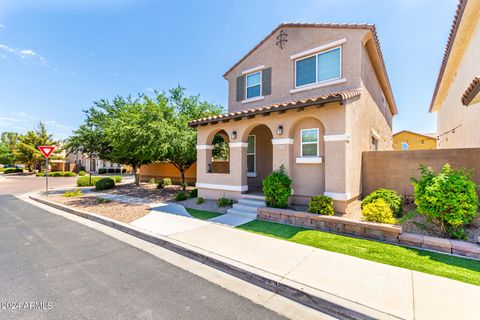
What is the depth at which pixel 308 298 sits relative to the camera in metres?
3.43

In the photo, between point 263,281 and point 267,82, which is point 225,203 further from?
point 267,82

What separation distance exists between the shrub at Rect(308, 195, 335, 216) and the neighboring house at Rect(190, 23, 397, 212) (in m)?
0.68

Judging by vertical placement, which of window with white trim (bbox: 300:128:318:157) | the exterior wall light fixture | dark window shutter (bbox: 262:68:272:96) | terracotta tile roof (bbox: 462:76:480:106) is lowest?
window with white trim (bbox: 300:128:318:157)

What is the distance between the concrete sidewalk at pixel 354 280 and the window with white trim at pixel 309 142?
4315 millimetres

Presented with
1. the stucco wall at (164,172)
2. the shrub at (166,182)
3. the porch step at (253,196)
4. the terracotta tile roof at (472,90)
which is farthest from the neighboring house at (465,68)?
the shrub at (166,182)

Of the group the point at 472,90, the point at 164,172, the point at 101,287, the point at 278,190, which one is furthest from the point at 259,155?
the point at 164,172

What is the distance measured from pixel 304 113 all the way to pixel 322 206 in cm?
362

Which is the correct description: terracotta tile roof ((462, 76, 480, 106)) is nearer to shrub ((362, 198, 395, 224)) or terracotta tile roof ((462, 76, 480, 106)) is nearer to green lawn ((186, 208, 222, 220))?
shrub ((362, 198, 395, 224))

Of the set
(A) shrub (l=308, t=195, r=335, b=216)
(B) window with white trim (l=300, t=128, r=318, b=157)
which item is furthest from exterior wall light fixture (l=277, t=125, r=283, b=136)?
(A) shrub (l=308, t=195, r=335, b=216)

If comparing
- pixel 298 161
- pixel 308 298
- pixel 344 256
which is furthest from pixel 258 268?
pixel 298 161

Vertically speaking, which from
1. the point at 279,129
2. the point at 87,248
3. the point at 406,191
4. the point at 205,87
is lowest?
the point at 87,248

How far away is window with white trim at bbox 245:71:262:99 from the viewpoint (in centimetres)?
1181

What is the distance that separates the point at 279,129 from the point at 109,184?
15.6 m

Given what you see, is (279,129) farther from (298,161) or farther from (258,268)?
(258,268)
